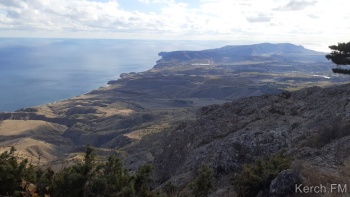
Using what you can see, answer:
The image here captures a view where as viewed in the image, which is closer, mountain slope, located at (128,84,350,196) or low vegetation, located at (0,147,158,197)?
low vegetation, located at (0,147,158,197)

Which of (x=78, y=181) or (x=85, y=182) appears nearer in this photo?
(x=78, y=181)

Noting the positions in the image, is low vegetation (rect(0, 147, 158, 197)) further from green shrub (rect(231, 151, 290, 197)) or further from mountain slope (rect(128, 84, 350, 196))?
mountain slope (rect(128, 84, 350, 196))

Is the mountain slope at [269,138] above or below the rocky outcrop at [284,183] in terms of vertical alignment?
below

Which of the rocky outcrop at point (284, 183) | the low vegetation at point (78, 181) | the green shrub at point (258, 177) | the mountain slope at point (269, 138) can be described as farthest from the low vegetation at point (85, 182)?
the mountain slope at point (269, 138)

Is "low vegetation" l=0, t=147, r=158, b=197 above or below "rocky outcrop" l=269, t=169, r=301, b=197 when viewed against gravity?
below

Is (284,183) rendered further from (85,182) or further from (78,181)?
(78,181)

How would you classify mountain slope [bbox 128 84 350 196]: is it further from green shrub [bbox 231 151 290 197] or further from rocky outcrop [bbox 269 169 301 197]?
green shrub [bbox 231 151 290 197]

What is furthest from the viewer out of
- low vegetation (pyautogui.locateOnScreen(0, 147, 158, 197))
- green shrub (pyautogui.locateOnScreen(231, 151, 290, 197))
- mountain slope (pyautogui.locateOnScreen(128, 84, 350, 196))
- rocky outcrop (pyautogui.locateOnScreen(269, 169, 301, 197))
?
mountain slope (pyautogui.locateOnScreen(128, 84, 350, 196))

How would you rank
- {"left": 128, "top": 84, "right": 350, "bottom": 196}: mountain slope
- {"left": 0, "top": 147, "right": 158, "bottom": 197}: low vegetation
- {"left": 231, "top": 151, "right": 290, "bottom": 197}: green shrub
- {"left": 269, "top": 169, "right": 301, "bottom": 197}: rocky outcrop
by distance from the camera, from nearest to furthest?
{"left": 269, "top": 169, "right": 301, "bottom": 197}: rocky outcrop < {"left": 231, "top": 151, "right": 290, "bottom": 197}: green shrub < {"left": 0, "top": 147, "right": 158, "bottom": 197}: low vegetation < {"left": 128, "top": 84, "right": 350, "bottom": 196}: mountain slope

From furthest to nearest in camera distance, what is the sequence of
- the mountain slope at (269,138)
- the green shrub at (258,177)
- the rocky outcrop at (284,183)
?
1. the mountain slope at (269,138)
2. the green shrub at (258,177)
3. the rocky outcrop at (284,183)

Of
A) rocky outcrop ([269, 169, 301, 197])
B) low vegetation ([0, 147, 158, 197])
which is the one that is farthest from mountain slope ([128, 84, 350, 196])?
low vegetation ([0, 147, 158, 197])

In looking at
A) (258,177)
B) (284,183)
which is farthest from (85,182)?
(284,183)

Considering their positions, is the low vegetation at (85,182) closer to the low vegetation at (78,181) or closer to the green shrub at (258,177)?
the low vegetation at (78,181)

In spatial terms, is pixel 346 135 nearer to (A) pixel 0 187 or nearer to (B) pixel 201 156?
(B) pixel 201 156
